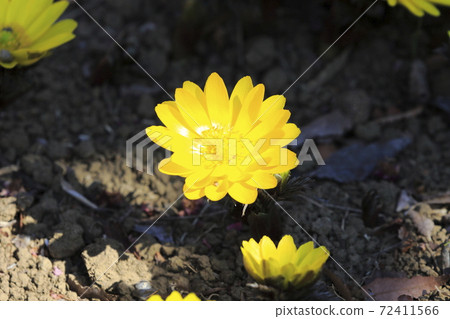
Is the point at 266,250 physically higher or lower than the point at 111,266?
higher

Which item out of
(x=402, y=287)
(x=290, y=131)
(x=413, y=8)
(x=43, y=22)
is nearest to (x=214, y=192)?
(x=290, y=131)

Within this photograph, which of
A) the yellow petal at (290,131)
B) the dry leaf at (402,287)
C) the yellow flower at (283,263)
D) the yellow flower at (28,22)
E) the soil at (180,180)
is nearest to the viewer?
the yellow flower at (283,263)

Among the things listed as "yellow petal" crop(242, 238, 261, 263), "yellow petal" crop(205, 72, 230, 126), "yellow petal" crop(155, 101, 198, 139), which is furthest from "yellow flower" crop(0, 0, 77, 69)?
"yellow petal" crop(242, 238, 261, 263)

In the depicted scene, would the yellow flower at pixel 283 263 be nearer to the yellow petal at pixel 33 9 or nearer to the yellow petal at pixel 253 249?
the yellow petal at pixel 253 249

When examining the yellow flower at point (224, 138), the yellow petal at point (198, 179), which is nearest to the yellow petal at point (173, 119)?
the yellow flower at point (224, 138)

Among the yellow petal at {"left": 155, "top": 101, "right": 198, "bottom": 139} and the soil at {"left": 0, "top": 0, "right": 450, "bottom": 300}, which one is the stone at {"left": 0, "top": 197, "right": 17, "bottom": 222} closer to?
the soil at {"left": 0, "top": 0, "right": 450, "bottom": 300}

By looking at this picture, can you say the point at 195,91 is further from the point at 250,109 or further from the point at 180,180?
the point at 180,180
